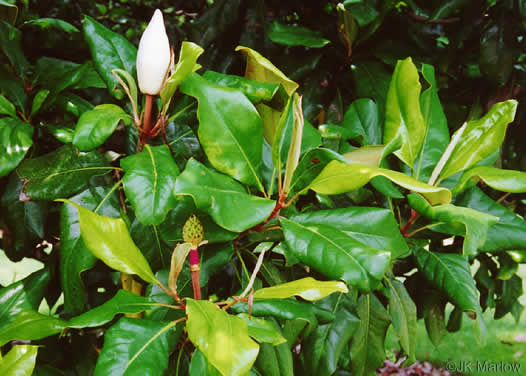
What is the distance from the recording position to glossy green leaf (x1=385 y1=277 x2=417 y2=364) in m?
1.17

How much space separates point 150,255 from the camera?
1018mm

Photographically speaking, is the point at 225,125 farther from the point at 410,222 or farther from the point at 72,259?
the point at 410,222

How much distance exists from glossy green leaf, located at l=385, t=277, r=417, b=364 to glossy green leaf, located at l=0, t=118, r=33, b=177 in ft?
3.33

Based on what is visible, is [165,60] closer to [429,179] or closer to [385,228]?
[385,228]

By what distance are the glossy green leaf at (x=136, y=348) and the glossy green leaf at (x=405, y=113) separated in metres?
0.66

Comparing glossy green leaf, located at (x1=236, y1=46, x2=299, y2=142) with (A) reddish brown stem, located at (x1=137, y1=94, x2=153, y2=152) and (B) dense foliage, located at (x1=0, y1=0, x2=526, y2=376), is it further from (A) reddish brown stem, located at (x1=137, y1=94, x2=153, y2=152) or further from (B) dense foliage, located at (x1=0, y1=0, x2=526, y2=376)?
(A) reddish brown stem, located at (x1=137, y1=94, x2=153, y2=152)

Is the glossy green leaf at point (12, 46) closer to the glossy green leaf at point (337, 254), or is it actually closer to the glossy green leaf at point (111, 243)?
the glossy green leaf at point (111, 243)

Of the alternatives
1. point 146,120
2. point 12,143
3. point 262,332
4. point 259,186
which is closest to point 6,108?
point 12,143

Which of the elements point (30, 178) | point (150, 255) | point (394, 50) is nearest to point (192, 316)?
point (150, 255)

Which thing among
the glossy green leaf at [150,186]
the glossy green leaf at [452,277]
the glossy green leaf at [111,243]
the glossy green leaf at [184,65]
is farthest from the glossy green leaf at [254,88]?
the glossy green leaf at [452,277]

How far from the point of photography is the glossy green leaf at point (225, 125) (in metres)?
0.86

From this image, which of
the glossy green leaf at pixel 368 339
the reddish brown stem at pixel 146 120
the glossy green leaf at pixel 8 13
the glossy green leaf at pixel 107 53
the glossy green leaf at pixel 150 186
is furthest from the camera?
the glossy green leaf at pixel 8 13

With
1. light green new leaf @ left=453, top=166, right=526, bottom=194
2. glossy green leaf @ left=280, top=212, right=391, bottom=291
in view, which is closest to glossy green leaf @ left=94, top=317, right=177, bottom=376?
glossy green leaf @ left=280, top=212, right=391, bottom=291

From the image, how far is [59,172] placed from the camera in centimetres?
105
